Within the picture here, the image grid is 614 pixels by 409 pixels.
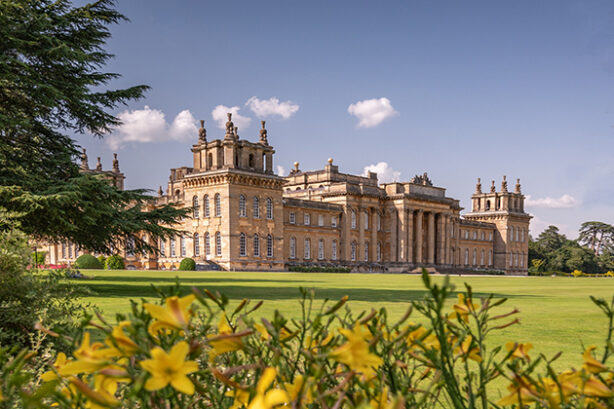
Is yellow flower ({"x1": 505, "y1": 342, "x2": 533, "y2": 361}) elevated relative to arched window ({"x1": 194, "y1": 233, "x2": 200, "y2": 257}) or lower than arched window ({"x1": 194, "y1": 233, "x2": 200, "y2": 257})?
elevated

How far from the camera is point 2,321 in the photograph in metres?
6.05

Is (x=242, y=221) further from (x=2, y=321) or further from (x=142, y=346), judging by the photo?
(x=142, y=346)

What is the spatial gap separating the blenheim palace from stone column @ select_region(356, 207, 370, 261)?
0.37 feet

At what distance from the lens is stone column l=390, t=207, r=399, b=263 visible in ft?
208

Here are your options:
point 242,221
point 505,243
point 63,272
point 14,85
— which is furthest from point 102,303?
point 505,243

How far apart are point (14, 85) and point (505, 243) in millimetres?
77558

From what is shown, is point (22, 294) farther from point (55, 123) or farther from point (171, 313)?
point (55, 123)

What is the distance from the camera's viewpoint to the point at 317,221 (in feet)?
192

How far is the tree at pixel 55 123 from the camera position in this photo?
1483cm

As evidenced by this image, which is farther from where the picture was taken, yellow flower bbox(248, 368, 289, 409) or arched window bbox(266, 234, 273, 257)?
arched window bbox(266, 234, 273, 257)

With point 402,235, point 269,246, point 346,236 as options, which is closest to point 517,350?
point 269,246

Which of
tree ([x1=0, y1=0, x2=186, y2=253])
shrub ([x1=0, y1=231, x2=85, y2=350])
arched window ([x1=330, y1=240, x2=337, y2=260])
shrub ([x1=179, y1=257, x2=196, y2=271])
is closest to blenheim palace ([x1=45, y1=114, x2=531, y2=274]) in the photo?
arched window ([x1=330, y1=240, x2=337, y2=260])

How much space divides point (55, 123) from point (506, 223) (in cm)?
7616

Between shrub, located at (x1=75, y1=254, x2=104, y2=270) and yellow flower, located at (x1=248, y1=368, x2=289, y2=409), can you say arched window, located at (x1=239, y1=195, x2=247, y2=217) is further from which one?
yellow flower, located at (x1=248, y1=368, x2=289, y2=409)
